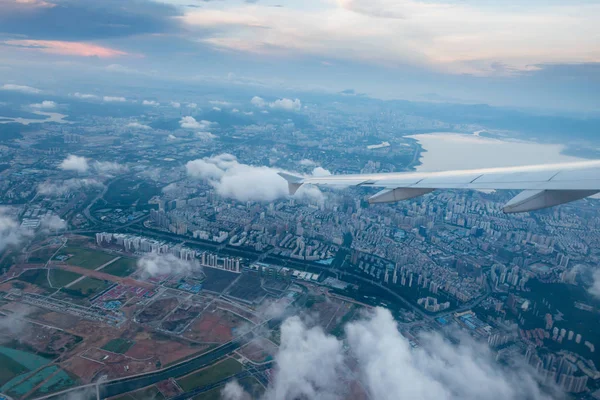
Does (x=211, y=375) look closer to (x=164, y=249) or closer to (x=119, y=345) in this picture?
(x=119, y=345)

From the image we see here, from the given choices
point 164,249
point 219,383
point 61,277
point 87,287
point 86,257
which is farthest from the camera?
point 164,249

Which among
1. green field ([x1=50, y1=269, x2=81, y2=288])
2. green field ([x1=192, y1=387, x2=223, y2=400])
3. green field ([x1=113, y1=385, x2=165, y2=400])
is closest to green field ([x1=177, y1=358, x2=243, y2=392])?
green field ([x1=192, y1=387, x2=223, y2=400])

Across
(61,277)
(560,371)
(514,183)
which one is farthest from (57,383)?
(560,371)

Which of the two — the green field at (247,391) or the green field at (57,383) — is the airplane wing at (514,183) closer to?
the green field at (247,391)

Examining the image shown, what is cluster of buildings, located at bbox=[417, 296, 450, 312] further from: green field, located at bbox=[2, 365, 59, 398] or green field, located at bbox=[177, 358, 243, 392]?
green field, located at bbox=[2, 365, 59, 398]

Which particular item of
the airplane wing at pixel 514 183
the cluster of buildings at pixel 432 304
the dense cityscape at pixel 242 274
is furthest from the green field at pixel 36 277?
the cluster of buildings at pixel 432 304

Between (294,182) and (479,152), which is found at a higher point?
(294,182)

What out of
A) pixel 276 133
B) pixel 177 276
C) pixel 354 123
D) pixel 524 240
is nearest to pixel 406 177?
pixel 177 276
